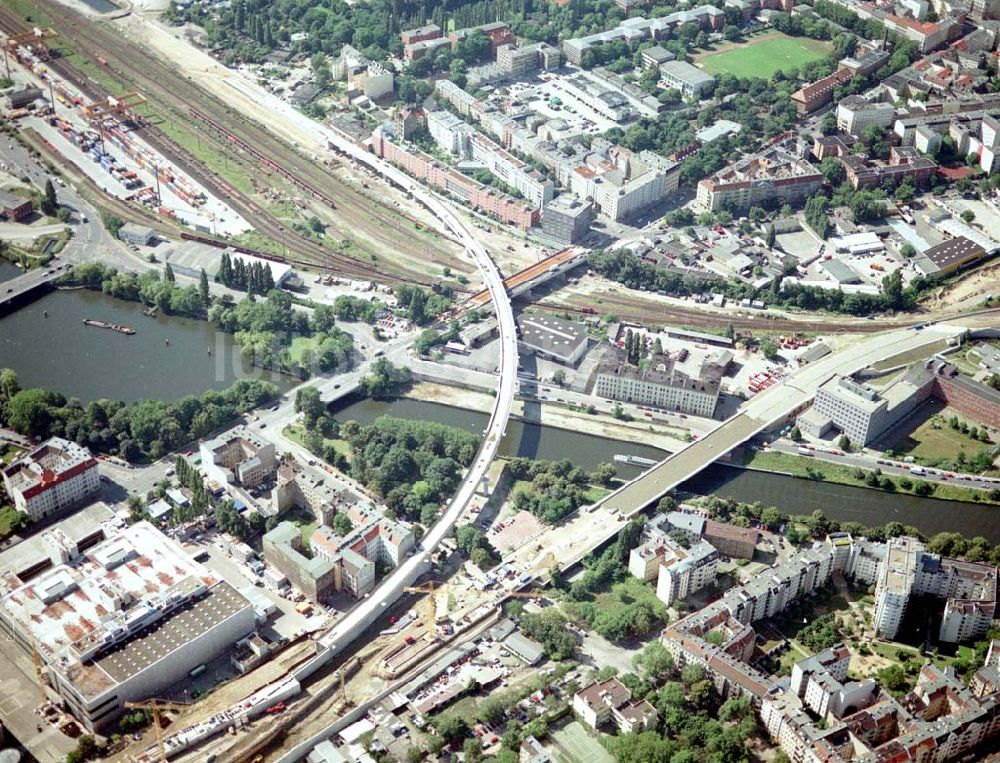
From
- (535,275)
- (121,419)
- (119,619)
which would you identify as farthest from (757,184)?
(119,619)

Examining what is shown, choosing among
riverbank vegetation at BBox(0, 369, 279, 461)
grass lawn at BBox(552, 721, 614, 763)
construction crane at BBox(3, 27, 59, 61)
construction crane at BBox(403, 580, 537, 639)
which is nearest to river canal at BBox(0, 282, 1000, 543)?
riverbank vegetation at BBox(0, 369, 279, 461)

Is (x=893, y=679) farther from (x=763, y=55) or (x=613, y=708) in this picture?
(x=763, y=55)

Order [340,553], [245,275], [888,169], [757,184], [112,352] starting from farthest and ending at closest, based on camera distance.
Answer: [888,169]
[757,184]
[245,275]
[112,352]
[340,553]

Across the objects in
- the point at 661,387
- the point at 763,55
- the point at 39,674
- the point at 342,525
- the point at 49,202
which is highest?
the point at 763,55

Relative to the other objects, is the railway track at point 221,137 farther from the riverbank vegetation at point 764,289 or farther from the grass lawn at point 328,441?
the grass lawn at point 328,441

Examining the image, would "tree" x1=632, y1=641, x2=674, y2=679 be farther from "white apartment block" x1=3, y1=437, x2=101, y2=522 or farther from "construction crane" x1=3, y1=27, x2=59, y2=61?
"construction crane" x1=3, y1=27, x2=59, y2=61

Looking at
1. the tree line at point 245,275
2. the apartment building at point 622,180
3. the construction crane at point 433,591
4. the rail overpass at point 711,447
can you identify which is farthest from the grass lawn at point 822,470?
the tree line at point 245,275
